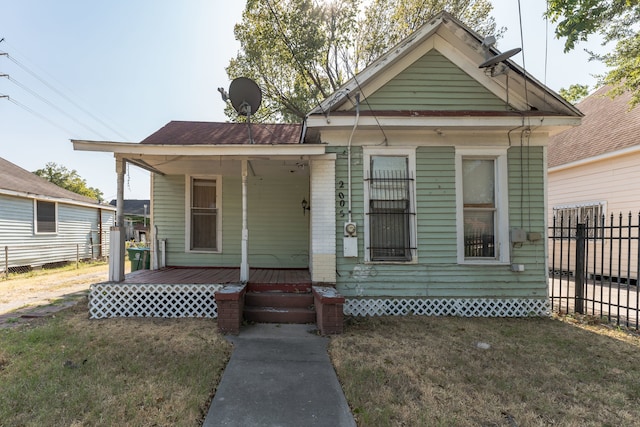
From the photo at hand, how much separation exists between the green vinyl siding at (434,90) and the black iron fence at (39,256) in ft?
41.9

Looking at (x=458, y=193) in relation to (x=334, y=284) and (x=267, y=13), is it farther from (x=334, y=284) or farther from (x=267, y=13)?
(x=267, y=13)

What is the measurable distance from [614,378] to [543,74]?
20.2ft

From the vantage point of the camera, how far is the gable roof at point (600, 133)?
8.91 meters

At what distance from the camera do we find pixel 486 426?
8.47ft

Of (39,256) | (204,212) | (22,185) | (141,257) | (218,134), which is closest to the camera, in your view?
(204,212)

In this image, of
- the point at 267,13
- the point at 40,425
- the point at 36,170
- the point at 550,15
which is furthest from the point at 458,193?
the point at 36,170

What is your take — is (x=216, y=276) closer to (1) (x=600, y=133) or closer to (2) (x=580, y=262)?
(2) (x=580, y=262)

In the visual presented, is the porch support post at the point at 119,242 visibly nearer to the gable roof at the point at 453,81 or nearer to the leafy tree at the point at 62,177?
the gable roof at the point at 453,81

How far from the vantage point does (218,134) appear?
26.2 ft

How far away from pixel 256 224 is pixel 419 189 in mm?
3984

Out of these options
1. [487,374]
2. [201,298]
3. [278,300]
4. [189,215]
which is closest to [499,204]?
[487,374]

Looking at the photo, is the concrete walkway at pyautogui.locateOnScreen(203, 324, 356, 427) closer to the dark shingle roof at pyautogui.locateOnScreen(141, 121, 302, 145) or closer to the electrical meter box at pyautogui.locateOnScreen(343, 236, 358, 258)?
the electrical meter box at pyautogui.locateOnScreen(343, 236, 358, 258)

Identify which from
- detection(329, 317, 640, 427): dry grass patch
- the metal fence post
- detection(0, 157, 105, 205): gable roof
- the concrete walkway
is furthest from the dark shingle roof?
detection(0, 157, 105, 205): gable roof

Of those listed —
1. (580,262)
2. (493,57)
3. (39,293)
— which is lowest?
(39,293)
